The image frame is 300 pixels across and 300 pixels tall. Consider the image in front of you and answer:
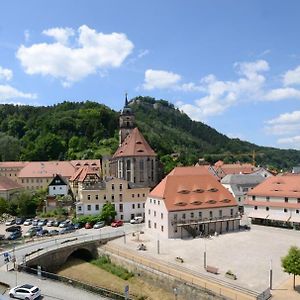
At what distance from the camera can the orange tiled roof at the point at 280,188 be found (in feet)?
195

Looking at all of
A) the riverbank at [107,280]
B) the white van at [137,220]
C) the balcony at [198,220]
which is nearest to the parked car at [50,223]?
the white van at [137,220]

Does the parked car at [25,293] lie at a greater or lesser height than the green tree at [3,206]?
lesser

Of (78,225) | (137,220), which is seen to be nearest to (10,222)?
(78,225)

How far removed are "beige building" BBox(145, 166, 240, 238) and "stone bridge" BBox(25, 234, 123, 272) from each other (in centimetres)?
683

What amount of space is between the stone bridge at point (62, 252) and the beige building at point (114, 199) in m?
13.8

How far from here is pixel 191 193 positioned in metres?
56.9

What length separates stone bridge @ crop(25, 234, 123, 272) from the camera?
44.4m

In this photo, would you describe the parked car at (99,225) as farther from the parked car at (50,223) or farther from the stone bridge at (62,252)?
the stone bridge at (62,252)

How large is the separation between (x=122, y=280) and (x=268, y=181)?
31.7m

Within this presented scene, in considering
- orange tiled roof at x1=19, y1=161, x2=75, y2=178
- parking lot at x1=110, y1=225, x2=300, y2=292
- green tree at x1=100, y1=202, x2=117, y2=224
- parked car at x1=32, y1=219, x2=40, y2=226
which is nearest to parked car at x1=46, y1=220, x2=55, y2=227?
parked car at x1=32, y1=219, x2=40, y2=226

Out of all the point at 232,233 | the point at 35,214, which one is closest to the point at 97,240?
the point at 232,233

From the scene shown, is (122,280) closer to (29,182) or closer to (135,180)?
(135,180)

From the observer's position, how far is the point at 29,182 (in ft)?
304

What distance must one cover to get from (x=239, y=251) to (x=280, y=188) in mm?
19843
